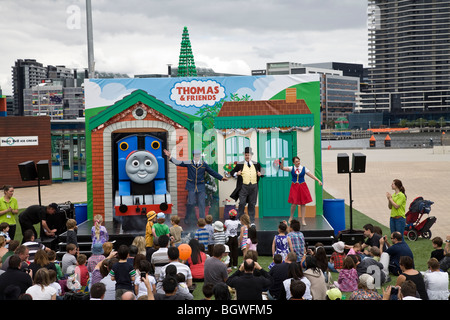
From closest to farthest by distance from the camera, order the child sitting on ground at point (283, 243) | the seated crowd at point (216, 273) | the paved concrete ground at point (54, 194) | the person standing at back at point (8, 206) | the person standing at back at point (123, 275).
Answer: the seated crowd at point (216, 273) → the person standing at back at point (123, 275) → the child sitting on ground at point (283, 243) → the person standing at back at point (8, 206) → the paved concrete ground at point (54, 194)

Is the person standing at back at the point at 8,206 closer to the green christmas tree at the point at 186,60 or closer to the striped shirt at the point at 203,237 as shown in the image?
the striped shirt at the point at 203,237

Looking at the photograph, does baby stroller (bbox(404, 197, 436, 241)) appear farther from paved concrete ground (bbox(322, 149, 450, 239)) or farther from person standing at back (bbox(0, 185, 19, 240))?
person standing at back (bbox(0, 185, 19, 240))

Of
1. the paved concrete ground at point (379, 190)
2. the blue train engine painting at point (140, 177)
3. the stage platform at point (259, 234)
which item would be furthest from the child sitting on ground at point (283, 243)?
the paved concrete ground at point (379, 190)

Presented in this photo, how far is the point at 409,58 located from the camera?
16962cm

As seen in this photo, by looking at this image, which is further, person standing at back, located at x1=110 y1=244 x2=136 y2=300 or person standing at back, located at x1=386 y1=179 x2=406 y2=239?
person standing at back, located at x1=386 y1=179 x2=406 y2=239

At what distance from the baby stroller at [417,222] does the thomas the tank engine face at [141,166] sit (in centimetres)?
613

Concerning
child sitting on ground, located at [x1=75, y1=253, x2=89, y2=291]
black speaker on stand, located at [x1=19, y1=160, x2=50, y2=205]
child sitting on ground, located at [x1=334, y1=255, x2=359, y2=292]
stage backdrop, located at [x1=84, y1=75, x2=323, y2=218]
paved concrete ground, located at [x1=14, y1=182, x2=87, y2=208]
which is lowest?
paved concrete ground, located at [x1=14, y1=182, x2=87, y2=208]

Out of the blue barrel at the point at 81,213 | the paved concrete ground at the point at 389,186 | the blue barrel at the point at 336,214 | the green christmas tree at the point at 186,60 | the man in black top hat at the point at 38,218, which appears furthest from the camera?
the green christmas tree at the point at 186,60

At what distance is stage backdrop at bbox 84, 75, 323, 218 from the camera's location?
1436 centimetres

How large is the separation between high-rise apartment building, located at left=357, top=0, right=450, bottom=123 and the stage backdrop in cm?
15969

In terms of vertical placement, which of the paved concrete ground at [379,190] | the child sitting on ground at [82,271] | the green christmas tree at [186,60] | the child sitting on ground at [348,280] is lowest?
the paved concrete ground at [379,190]

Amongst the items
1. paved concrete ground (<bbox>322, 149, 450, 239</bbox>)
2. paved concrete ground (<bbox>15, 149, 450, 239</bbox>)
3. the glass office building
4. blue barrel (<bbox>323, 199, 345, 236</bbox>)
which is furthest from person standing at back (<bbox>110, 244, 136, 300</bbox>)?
the glass office building

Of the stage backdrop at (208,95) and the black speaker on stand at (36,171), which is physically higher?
the stage backdrop at (208,95)

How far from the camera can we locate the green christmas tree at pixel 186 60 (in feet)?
68.3
